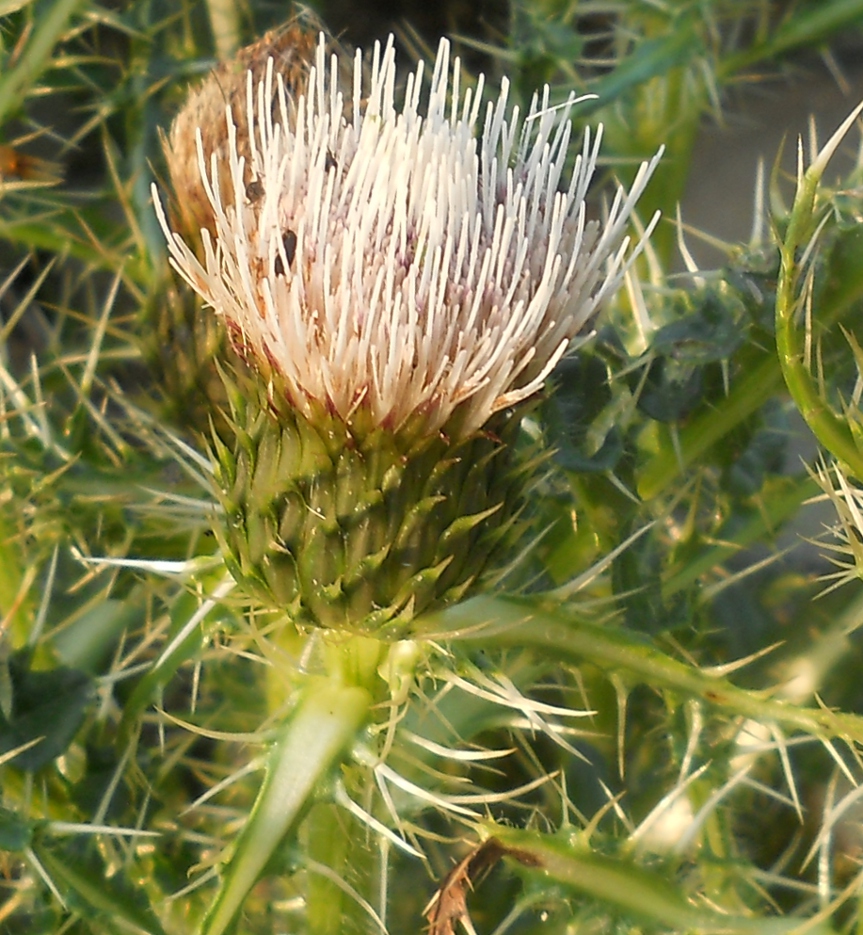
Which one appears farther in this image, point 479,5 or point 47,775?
point 479,5

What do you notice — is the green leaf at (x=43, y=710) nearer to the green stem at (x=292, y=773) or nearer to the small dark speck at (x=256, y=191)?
the green stem at (x=292, y=773)

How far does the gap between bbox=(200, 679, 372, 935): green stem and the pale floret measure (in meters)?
0.27

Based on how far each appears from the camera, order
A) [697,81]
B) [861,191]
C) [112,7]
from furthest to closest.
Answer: [112,7] < [697,81] < [861,191]

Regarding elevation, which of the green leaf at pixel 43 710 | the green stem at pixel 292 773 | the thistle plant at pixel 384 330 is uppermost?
the thistle plant at pixel 384 330

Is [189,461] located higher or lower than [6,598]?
higher

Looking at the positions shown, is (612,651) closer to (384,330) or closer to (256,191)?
(384,330)

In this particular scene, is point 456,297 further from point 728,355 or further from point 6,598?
point 6,598

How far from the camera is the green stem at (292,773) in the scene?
2.71ft

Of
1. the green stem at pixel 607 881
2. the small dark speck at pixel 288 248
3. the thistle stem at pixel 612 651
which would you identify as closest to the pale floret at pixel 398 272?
the small dark speck at pixel 288 248

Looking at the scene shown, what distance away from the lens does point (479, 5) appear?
2395 mm

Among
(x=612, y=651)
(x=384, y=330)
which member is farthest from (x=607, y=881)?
(x=384, y=330)

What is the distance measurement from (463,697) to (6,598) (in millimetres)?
549

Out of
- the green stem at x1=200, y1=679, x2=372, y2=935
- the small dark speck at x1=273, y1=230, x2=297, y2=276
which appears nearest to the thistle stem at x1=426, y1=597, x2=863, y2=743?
the green stem at x1=200, y1=679, x2=372, y2=935

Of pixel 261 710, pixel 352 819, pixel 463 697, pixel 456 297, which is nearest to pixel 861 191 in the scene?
pixel 456 297
